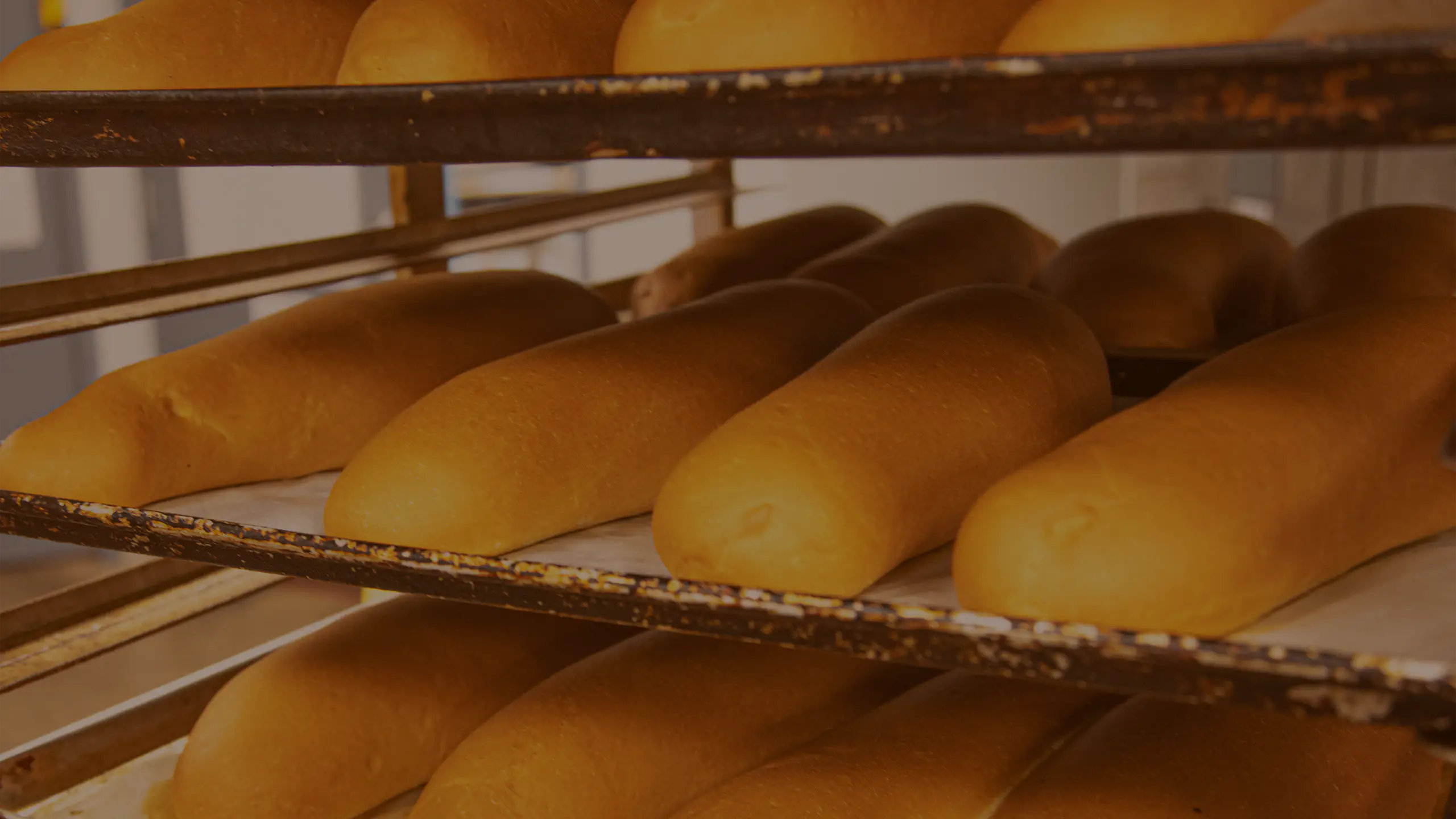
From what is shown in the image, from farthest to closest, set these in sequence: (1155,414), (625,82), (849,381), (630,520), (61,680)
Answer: (61,680), (630,520), (849,381), (1155,414), (625,82)

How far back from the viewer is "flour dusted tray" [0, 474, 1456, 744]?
30.5 inches

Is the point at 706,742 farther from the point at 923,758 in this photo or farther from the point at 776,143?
the point at 776,143

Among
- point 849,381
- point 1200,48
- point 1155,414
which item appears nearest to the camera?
point 1200,48

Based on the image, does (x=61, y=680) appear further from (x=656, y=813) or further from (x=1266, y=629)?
(x=1266, y=629)

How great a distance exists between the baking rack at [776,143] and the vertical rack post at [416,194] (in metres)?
0.44

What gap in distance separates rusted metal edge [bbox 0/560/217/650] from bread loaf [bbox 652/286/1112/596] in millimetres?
782

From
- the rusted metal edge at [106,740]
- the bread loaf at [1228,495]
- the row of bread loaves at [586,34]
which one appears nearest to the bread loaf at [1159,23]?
the row of bread loaves at [586,34]

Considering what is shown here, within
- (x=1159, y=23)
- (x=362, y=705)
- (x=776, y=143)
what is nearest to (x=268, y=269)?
(x=362, y=705)

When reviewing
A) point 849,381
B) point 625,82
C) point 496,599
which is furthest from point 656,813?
point 625,82

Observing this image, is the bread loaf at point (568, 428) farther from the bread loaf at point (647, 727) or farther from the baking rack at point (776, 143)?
the bread loaf at point (647, 727)

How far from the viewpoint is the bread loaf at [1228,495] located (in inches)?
34.0

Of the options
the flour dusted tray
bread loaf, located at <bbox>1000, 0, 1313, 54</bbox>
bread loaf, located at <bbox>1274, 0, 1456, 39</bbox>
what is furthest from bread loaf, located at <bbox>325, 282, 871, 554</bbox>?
bread loaf, located at <bbox>1274, 0, 1456, 39</bbox>

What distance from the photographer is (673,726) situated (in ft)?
4.10

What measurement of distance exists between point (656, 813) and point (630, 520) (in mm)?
263
